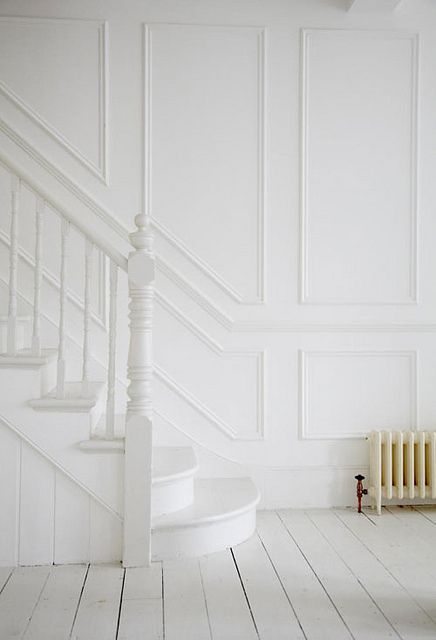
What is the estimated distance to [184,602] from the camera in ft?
9.42

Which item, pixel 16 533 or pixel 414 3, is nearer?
pixel 16 533

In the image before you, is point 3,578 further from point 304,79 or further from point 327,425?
point 304,79

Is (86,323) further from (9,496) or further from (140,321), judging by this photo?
(9,496)

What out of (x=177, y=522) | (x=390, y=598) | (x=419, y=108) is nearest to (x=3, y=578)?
(x=177, y=522)

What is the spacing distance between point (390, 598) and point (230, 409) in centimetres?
166

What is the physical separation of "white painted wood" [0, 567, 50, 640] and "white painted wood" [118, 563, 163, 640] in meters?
0.35

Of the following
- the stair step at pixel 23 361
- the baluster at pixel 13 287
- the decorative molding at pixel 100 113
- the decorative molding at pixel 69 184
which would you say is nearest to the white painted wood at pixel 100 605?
the stair step at pixel 23 361

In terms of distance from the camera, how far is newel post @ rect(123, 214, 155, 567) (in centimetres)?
327

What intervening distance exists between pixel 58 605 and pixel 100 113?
270 centimetres

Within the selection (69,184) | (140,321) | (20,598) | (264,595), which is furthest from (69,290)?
(264,595)

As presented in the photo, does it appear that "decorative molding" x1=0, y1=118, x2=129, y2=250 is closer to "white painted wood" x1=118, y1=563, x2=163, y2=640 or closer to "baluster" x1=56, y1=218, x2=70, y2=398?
"baluster" x1=56, y1=218, x2=70, y2=398

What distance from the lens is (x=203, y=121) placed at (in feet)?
14.2

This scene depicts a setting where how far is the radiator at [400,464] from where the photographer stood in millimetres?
4230

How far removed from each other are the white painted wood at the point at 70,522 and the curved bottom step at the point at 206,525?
1.03 feet
